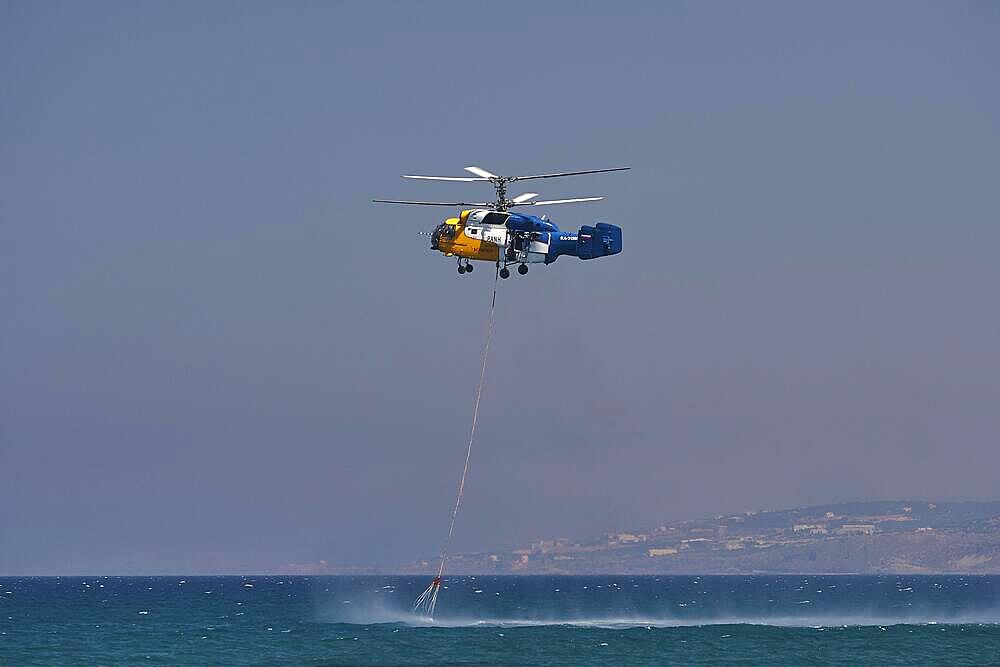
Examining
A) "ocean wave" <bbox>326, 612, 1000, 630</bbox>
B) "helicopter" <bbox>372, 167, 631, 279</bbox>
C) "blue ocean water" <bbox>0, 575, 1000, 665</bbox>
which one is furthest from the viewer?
→ "ocean wave" <bbox>326, 612, 1000, 630</bbox>

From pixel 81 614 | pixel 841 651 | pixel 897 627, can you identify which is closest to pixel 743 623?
pixel 897 627

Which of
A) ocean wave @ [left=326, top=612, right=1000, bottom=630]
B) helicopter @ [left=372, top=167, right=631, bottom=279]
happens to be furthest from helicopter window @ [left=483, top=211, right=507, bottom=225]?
ocean wave @ [left=326, top=612, right=1000, bottom=630]

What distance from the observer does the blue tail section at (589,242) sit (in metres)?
70.8

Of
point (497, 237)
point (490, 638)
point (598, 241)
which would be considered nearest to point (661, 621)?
point (490, 638)

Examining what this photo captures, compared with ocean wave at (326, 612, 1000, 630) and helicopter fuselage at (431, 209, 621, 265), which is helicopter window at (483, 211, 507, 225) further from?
ocean wave at (326, 612, 1000, 630)

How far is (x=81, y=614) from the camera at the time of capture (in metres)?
182

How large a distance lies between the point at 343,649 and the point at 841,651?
38482 millimetres

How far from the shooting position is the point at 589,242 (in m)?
72.2

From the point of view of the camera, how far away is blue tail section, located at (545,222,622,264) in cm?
7075

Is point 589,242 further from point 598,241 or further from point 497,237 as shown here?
point 497,237

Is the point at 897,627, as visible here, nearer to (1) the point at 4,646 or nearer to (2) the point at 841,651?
(2) the point at 841,651

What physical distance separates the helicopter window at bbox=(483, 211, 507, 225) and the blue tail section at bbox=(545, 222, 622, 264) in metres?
3.38

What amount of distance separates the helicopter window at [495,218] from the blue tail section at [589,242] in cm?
338

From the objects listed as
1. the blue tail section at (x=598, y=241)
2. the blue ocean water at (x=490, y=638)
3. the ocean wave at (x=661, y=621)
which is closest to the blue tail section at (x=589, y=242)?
the blue tail section at (x=598, y=241)
